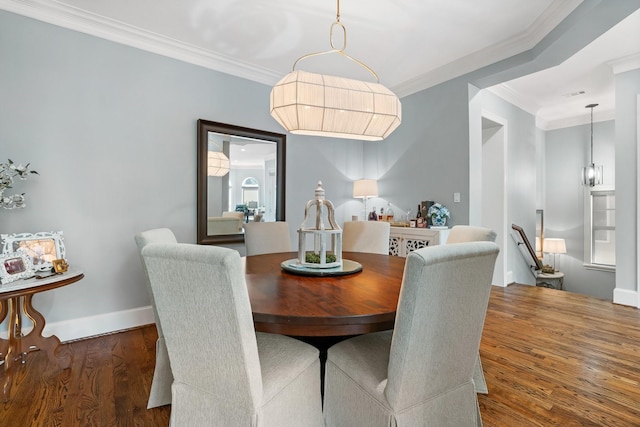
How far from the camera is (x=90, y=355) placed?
2.26 m

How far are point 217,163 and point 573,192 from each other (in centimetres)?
575

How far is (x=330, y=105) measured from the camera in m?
1.77

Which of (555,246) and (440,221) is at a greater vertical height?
(440,221)

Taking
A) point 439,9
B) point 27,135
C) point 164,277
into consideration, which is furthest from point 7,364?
point 439,9

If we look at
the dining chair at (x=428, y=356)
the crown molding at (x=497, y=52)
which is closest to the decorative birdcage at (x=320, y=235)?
the dining chair at (x=428, y=356)

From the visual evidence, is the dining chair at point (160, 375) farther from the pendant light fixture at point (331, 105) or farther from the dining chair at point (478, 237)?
the dining chair at point (478, 237)

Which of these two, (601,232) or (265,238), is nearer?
(265,238)

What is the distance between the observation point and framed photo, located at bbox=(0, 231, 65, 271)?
6.92ft

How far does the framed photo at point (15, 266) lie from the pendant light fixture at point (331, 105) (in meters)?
1.89

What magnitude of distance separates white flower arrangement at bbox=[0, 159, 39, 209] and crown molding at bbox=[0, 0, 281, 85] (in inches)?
45.6

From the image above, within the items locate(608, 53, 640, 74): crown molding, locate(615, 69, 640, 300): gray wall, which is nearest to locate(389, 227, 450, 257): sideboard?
locate(615, 69, 640, 300): gray wall

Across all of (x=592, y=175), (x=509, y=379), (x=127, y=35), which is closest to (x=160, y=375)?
(x=509, y=379)

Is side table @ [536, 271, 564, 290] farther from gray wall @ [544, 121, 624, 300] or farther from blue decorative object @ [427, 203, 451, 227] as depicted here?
blue decorative object @ [427, 203, 451, 227]

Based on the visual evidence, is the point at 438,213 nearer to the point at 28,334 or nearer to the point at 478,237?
the point at 478,237
